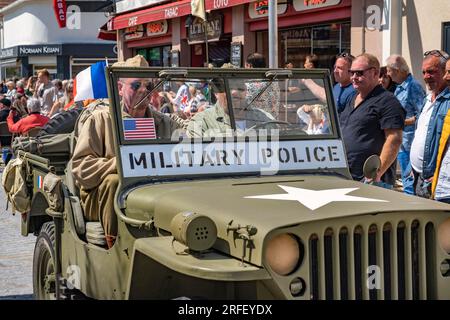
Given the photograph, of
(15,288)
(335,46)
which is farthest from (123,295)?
(335,46)

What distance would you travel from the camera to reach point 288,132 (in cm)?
437

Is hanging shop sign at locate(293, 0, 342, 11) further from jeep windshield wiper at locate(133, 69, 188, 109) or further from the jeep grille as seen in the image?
the jeep grille

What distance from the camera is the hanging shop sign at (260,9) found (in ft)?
46.6

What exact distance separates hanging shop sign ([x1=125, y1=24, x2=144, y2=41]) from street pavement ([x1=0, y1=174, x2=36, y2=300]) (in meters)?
13.4

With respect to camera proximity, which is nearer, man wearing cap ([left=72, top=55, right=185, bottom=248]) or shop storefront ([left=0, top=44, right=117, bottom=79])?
man wearing cap ([left=72, top=55, right=185, bottom=248])

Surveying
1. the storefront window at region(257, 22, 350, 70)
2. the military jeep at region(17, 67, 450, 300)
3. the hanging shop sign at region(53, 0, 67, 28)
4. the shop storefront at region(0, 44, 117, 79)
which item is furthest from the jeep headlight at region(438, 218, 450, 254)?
the shop storefront at region(0, 44, 117, 79)

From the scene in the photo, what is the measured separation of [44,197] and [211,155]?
149 centimetres

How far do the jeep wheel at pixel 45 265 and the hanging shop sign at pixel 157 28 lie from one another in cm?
1514

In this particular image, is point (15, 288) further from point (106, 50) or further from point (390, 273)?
point (106, 50)

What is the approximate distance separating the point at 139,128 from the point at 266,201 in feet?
3.27

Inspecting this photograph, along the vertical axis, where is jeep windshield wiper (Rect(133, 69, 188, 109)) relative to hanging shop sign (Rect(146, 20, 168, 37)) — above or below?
below

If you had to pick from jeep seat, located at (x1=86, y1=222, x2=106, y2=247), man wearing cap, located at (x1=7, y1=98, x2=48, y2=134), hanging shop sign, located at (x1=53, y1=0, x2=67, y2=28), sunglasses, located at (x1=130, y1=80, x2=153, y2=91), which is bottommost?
jeep seat, located at (x1=86, y1=222, x2=106, y2=247)

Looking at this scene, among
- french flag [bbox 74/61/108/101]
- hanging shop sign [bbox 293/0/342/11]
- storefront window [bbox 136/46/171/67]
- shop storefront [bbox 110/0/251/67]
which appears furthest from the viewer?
storefront window [bbox 136/46/171/67]

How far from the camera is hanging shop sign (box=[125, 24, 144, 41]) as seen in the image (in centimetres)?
2148
